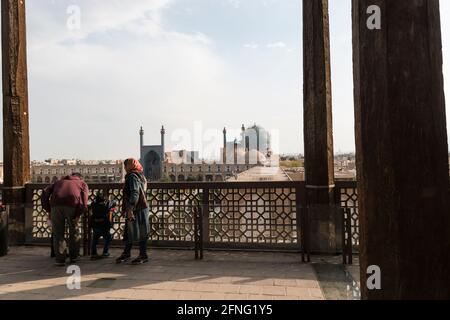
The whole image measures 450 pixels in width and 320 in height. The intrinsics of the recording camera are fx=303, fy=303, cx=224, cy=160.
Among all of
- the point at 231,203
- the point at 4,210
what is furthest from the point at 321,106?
the point at 4,210

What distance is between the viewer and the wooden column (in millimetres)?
5062

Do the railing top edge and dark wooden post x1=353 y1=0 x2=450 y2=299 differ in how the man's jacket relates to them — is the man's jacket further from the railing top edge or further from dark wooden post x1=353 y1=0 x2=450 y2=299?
→ dark wooden post x1=353 y1=0 x2=450 y2=299

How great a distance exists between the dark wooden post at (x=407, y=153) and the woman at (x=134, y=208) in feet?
11.8

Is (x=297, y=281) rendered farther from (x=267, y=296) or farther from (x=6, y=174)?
(x=6, y=174)

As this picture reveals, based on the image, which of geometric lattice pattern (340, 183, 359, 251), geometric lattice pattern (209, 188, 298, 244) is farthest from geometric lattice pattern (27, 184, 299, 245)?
geometric lattice pattern (340, 183, 359, 251)

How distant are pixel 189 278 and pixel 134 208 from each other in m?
1.32

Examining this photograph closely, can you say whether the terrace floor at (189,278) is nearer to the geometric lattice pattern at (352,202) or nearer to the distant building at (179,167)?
the geometric lattice pattern at (352,202)

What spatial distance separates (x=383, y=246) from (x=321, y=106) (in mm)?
3946

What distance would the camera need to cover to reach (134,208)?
449 centimetres

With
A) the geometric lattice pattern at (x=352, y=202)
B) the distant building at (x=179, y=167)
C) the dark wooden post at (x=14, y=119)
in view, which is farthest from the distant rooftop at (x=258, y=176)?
the distant building at (x=179, y=167)

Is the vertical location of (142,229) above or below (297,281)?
above

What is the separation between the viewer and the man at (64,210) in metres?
4.54

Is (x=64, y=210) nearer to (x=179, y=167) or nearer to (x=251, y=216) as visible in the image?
(x=251, y=216)
